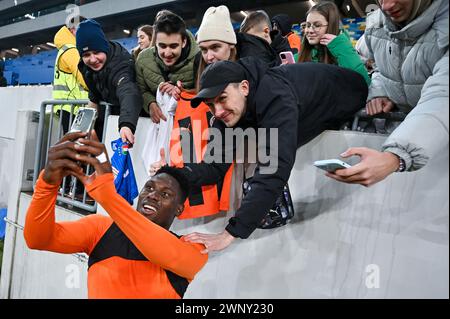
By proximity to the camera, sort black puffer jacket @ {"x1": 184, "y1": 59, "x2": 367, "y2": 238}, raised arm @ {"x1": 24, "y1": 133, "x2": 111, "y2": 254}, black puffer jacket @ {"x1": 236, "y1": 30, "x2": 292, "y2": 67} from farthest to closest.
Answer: black puffer jacket @ {"x1": 236, "y1": 30, "x2": 292, "y2": 67} < black puffer jacket @ {"x1": 184, "y1": 59, "x2": 367, "y2": 238} < raised arm @ {"x1": 24, "y1": 133, "x2": 111, "y2": 254}

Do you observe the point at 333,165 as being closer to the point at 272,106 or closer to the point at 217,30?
the point at 272,106

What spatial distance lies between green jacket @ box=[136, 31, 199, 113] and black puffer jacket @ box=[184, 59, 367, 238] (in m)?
0.71

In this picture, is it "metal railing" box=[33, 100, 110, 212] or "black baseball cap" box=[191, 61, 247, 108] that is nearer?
"black baseball cap" box=[191, 61, 247, 108]

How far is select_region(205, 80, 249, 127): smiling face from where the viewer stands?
1692 mm

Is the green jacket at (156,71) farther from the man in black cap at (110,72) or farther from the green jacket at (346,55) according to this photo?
the green jacket at (346,55)

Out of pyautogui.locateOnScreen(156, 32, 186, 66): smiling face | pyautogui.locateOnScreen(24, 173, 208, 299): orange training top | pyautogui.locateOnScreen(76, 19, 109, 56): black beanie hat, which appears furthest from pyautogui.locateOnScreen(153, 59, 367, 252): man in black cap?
pyautogui.locateOnScreen(76, 19, 109, 56): black beanie hat

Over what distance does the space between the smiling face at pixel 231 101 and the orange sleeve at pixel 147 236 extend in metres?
0.57

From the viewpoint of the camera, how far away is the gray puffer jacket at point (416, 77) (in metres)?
1.15

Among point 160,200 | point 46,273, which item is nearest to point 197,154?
point 160,200

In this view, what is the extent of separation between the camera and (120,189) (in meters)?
2.95

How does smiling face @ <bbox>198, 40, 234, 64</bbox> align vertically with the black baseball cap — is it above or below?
above

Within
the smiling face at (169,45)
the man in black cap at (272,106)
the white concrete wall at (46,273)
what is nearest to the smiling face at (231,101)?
the man in black cap at (272,106)

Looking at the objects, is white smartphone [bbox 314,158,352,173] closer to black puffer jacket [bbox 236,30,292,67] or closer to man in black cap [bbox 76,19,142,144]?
black puffer jacket [bbox 236,30,292,67]
